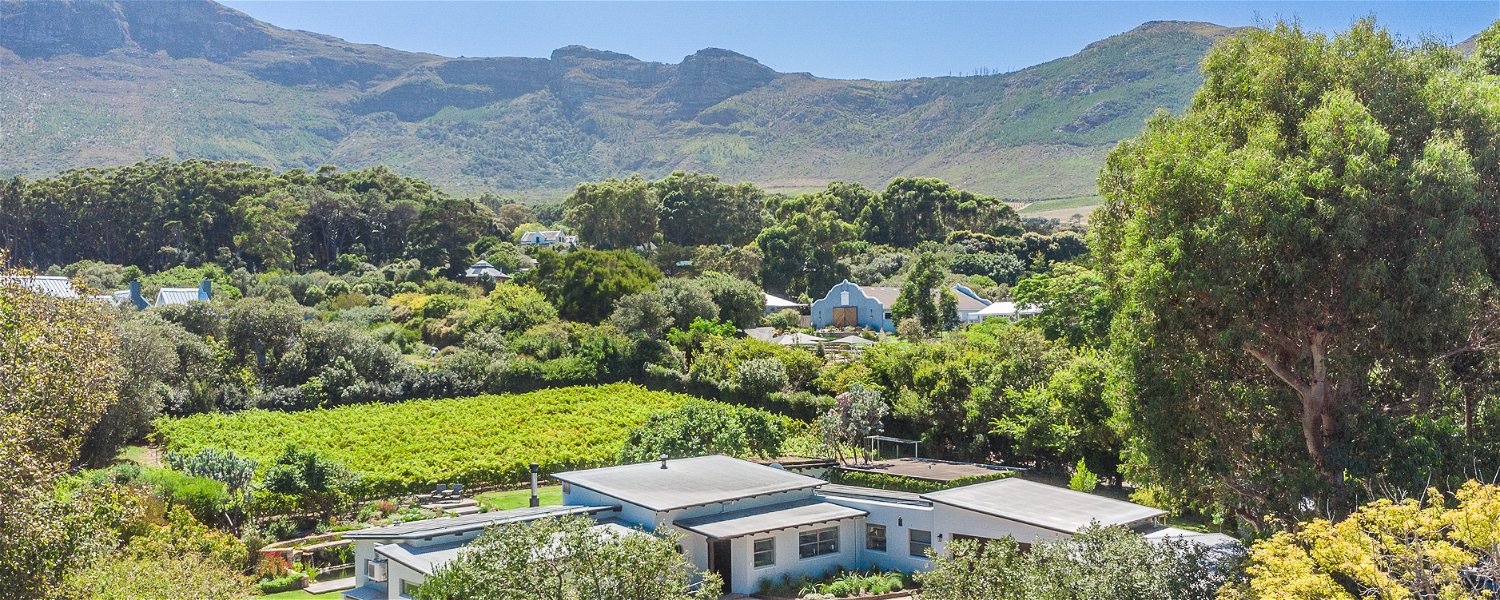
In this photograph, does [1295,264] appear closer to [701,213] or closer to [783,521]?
[783,521]

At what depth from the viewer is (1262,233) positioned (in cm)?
1154

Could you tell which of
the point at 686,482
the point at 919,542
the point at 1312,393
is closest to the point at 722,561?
the point at 686,482

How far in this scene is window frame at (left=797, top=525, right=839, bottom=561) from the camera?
19.1 m

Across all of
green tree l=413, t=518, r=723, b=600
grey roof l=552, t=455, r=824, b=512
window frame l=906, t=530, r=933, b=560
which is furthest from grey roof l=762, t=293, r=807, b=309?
green tree l=413, t=518, r=723, b=600

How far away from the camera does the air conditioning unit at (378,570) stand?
16750mm

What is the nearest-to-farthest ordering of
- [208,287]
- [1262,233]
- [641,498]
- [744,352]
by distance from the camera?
[1262,233] → [641,498] → [744,352] → [208,287]

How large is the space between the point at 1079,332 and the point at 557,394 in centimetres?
1756

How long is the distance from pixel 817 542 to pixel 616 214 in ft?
175

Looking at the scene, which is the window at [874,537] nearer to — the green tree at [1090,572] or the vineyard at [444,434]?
the green tree at [1090,572]

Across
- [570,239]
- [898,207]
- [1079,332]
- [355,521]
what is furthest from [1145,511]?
[570,239]

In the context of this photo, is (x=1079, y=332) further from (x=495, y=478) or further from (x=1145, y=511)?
(x=495, y=478)

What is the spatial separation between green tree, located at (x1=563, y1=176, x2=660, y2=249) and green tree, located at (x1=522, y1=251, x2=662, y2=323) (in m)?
19.3

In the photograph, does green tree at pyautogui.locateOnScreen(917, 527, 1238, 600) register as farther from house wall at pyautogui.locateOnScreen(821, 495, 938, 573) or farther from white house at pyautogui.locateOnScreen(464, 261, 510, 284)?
white house at pyautogui.locateOnScreen(464, 261, 510, 284)

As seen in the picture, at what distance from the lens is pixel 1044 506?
18078 millimetres
